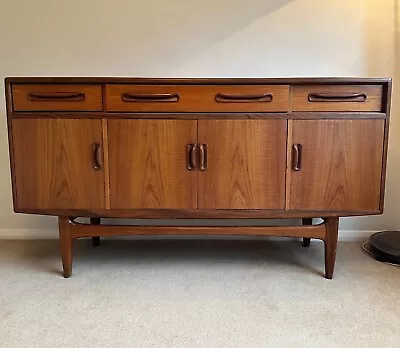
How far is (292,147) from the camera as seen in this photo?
171cm

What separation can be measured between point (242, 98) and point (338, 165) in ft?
1.52

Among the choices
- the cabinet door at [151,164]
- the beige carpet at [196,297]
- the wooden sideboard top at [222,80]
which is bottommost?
the beige carpet at [196,297]

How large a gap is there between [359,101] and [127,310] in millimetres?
1181

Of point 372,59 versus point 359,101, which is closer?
point 359,101

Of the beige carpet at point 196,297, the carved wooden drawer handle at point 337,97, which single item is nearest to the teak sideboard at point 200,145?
the carved wooden drawer handle at point 337,97

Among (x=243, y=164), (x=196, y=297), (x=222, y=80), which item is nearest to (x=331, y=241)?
(x=243, y=164)

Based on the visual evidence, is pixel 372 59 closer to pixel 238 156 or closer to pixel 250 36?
pixel 250 36

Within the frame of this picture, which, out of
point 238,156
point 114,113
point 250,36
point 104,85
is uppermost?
point 250,36

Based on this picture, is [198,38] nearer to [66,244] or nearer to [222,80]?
[222,80]

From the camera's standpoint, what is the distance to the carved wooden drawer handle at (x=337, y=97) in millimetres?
1684

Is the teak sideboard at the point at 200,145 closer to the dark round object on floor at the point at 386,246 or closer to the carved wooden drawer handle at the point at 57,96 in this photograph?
the carved wooden drawer handle at the point at 57,96

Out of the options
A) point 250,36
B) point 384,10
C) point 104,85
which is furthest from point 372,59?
point 104,85

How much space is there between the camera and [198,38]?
→ 2.20 meters

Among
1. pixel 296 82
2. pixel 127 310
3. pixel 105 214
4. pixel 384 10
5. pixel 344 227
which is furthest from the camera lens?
pixel 344 227
